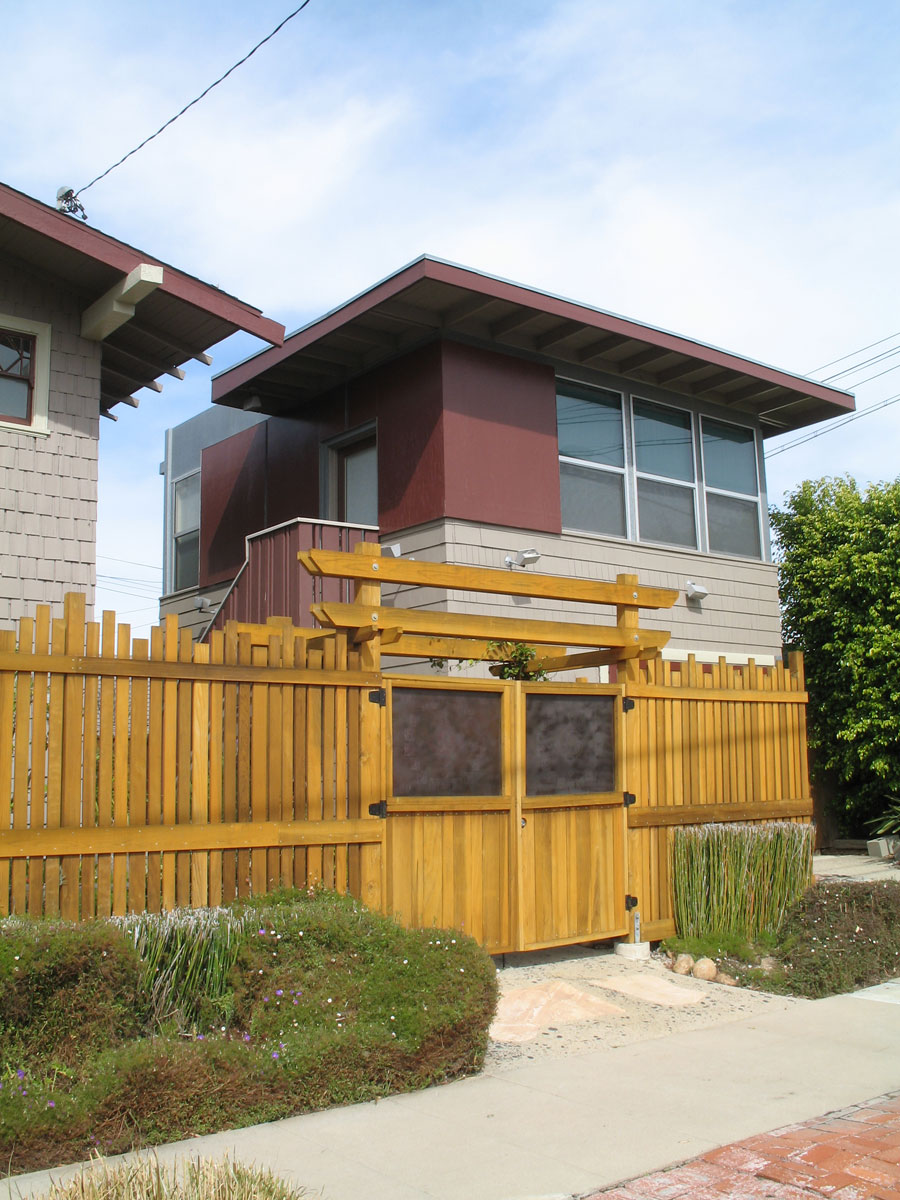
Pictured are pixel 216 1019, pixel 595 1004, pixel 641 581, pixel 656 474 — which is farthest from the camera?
pixel 656 474

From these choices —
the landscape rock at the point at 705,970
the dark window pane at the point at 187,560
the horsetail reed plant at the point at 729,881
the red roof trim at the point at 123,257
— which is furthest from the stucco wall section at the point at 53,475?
the dark window pane at the point at 187,560

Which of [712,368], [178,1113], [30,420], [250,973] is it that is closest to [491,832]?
[250,973]

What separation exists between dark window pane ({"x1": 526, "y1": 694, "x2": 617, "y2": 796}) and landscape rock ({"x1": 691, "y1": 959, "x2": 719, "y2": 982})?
53.3 inches

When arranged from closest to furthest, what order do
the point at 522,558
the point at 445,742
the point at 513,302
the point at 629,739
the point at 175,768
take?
1. the point at 175,768
2. the point at 445,742
3. the point at 629,739
4. the point at 513,302
5. the point at 522,558

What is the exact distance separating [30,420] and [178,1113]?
629 cm

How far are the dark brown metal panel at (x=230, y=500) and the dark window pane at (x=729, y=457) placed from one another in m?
5.46

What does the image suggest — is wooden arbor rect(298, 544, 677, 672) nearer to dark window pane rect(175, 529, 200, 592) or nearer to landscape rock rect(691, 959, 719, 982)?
landscape rock rect(691, 959, 719, 982)

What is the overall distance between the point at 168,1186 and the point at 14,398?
725cm

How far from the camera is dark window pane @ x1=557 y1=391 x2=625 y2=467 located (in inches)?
492

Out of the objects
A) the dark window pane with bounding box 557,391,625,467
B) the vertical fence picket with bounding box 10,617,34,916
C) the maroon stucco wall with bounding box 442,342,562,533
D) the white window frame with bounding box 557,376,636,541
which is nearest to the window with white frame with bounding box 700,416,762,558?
the white window frame with bounding box 557,376,636,541

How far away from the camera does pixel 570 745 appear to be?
8.27 meters

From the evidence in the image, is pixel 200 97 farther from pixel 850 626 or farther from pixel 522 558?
pixel 850 626

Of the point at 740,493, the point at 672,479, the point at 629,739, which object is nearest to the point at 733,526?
the point at 740,493

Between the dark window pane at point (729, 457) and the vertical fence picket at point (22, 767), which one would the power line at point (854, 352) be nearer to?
the dark window pane at point (729, 457)
